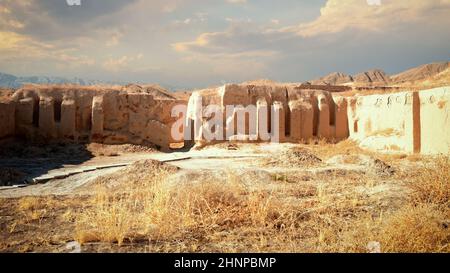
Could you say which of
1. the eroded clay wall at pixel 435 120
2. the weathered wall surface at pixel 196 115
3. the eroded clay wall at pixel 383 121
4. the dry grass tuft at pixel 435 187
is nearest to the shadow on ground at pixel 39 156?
the weathered wall surface at pixel 196 115

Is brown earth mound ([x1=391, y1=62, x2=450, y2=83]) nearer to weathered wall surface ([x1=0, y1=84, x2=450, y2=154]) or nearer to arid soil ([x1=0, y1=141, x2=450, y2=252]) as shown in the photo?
weathered wall surface ([x1=0, y1=84, x2=450, y2=154])

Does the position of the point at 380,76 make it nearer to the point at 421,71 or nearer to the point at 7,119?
the point at 421,71

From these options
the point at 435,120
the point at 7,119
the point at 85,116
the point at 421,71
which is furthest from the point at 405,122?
the point at 421,71

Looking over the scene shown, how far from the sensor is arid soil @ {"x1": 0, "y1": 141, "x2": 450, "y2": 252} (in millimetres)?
3996

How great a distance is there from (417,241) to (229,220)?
216cm

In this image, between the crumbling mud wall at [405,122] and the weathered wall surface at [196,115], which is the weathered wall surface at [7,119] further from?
the crumbling mud wall at [405,122]

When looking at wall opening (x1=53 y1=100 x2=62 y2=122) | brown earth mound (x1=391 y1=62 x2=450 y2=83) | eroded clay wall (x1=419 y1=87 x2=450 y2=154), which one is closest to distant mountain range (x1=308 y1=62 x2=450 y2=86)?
brown earth mound (x1=391 y1=62 x2=450 y2=83)

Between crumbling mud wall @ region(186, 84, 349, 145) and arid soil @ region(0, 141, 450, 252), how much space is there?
7.51 metres

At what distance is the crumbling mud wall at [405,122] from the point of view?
421 inches

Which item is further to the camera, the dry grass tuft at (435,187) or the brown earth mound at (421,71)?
the brown earth mound at (421,71)

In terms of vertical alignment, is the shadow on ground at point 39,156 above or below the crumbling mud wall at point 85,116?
below

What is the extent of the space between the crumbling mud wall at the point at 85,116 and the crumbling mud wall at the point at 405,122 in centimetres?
847

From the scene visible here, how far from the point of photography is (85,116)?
661 inches

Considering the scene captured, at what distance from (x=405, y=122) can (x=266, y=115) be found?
598cm
